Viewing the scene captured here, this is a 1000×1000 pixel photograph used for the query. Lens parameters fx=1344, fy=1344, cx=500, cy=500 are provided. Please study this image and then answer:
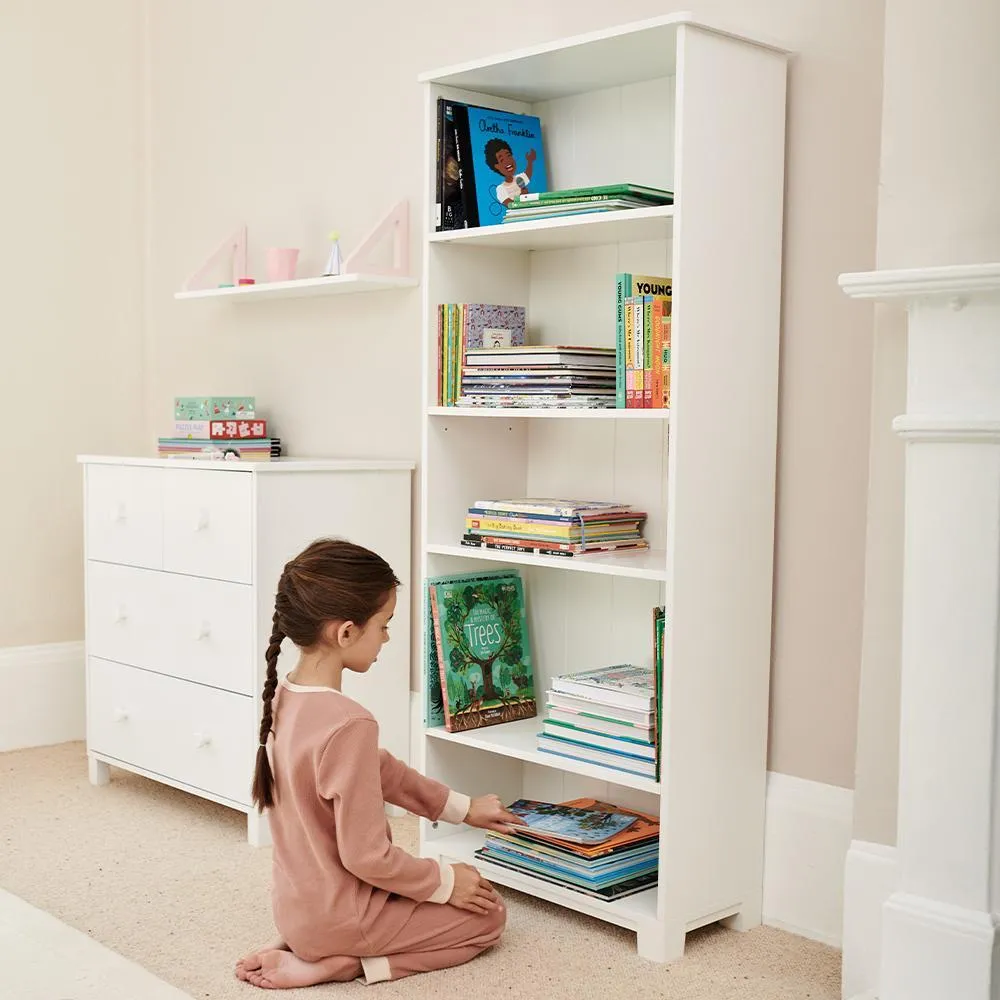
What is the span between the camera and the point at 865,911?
6.91 feet

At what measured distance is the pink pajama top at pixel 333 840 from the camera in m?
2.11

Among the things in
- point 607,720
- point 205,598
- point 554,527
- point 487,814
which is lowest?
point 487,814

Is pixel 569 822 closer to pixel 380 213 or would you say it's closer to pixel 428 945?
pixel 428 945

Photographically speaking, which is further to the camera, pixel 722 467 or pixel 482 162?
pixel 482 162

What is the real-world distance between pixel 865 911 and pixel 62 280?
2.83m

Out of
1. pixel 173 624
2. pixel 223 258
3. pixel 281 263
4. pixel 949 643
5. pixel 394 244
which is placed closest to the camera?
pixel 949 643

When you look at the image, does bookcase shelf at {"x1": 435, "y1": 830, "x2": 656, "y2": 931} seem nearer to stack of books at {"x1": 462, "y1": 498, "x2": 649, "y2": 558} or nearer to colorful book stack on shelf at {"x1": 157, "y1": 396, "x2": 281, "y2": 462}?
stack of books at {"x1": 462, "y1": 498, "x2": 649, "y2": 558}

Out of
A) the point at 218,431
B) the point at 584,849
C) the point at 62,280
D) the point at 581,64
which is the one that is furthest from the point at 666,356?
the point at 62,280

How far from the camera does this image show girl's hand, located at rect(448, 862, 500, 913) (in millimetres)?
2254

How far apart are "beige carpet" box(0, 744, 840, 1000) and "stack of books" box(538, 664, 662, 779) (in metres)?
0.31

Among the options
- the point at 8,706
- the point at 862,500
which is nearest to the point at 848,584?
the point at 862,500

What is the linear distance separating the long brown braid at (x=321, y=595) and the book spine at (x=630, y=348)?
536 mm

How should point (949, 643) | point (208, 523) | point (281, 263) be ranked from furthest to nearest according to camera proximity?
point (281, 263)
point (208, 523)
point (949, 643)

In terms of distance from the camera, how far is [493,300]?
2.79 meters
